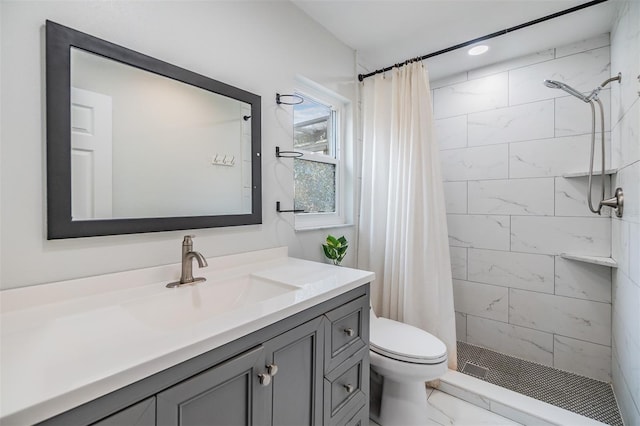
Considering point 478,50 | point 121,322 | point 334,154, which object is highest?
point 478,50

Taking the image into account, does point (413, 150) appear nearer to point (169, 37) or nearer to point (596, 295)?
point (169, 37)

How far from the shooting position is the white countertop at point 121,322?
1.67 feet

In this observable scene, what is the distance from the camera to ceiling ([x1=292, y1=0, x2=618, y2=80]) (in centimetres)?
166

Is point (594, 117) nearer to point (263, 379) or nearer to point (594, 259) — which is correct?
point (594, 259)

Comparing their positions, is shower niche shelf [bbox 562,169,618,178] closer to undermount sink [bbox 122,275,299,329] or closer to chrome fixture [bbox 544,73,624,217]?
chrome fixture [bbox 544,73,624,217]

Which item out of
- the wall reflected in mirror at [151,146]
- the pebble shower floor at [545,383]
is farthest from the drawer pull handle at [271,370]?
the pebble shower floor at [545,383]

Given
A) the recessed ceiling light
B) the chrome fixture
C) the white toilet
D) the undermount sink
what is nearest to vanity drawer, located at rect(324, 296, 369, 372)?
the undermount sink

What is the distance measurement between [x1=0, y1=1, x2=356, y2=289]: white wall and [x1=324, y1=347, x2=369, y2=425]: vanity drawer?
702 mm

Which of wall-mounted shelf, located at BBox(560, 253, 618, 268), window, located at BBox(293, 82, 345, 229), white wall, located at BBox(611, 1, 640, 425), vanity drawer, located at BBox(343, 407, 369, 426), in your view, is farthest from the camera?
window, located at BBox(293, 82, 345, 229)

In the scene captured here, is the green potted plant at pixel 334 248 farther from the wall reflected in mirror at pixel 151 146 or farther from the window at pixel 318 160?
the wall reflected in mirror at pixel 151 146

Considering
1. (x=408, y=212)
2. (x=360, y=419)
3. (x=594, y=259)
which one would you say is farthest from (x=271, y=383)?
(x=594, y=259)

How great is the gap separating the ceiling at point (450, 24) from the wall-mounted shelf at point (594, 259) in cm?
144

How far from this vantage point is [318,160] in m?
1.99

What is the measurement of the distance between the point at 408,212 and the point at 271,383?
1352mm
